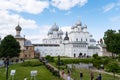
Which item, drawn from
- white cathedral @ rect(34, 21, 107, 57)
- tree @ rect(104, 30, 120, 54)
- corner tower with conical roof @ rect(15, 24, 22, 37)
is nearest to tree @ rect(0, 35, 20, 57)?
corner tower with conical roof @ rect(15, 24, 22, 37)

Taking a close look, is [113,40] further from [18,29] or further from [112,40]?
[18,29]

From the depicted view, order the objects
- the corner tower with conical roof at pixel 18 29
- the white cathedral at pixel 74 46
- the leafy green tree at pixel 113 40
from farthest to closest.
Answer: the white cathedral at pixel 74 46, the corner tower with conical roof at pixel 18 29, the leafy green tree at pixel 113 40

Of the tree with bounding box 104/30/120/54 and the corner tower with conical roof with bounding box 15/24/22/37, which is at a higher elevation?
the corner tower with conical roof with bounding box 15/24/22/37

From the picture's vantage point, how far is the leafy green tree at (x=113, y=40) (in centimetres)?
7267

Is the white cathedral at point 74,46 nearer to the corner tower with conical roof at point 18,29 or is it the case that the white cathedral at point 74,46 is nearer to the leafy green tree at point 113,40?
the corner tower with conical roof at point 18,29

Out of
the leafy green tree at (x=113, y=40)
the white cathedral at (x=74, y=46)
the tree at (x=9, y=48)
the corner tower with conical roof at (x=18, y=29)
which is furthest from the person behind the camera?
the white cathedral at (x=74, y=46)

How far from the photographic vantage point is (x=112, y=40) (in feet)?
252

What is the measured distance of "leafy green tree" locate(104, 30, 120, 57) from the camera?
2861 inches

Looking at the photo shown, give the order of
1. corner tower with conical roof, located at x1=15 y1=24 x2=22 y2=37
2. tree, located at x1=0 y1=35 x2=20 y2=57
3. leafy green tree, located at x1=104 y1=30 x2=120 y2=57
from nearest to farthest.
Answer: tree, located at x1=0 y1=35 x2=20 y2=57
leafy green tree, located at x1=104 y1=30 x2=120 y2=57
corner tower with conical roof, located at x1=15 y1=24 x2=22 y2=37

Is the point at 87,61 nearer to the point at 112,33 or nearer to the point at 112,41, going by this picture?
the point at 112,41

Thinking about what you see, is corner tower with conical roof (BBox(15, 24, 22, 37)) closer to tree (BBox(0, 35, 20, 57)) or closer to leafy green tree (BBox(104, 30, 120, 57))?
tree (BBox(0, 35, 20, 57))

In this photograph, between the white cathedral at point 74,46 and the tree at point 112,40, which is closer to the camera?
the tree at point 112,40

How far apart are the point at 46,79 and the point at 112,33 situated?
54222 mm

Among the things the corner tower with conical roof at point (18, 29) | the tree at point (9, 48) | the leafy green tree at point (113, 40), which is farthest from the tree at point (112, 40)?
the corner tower with conical roof at point (18, 29)
